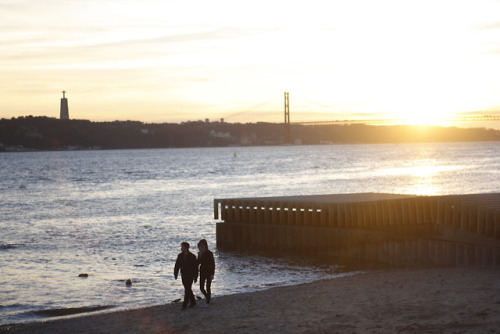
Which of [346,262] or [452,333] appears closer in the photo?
A: [452,333]

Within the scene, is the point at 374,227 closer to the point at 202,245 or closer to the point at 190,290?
the point at 190,290

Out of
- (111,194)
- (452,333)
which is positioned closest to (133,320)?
(452,333)

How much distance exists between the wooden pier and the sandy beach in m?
1.72

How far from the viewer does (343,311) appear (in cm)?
1399

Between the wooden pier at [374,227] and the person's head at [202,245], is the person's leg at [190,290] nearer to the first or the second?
the person's head at [202,245]

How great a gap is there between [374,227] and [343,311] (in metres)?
10.6

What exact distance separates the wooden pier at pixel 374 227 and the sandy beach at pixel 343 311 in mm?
1721

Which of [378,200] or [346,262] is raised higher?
[378,200]

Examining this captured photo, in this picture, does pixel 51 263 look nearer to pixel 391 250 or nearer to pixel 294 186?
pixel 391 250

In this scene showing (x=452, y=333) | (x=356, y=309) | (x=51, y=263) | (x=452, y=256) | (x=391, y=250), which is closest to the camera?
(x=452, y=333)

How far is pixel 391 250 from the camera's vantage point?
23.0 meters

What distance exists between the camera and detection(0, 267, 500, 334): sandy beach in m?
12.5

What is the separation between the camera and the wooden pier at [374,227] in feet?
67.3

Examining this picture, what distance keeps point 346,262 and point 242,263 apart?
3.41 meters
